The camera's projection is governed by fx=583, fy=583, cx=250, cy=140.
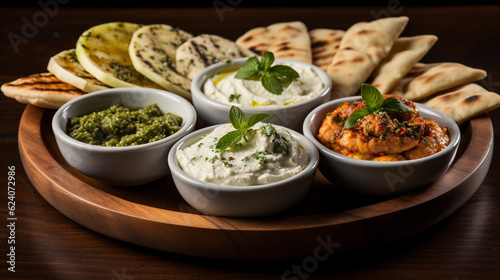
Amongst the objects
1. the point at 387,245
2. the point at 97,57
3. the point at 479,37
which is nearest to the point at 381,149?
the point at 387,245

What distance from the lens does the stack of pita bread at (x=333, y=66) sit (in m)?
4.11

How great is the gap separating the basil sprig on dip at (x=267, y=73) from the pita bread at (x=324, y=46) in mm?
732

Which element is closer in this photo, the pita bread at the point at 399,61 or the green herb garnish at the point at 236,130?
the green herb garnish at the point at 236,130

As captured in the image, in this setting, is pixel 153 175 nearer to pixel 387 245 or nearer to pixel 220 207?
pixel 220 207

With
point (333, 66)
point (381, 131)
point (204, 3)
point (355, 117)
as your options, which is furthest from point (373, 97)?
point (204, 3)

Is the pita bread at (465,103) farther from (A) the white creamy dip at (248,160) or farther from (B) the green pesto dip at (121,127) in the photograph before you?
(B) the green pesto dip at (121,127)

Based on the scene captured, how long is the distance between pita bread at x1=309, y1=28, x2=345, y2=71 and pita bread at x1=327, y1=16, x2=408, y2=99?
13 centimetres

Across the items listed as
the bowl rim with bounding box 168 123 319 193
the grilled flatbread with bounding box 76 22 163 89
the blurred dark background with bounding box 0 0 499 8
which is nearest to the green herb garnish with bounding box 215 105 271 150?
the bowl rim with bounding box 168 123 319 193

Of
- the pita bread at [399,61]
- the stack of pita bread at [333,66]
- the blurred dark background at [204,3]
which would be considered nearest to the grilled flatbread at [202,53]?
the stack of pita bread at [333,66]

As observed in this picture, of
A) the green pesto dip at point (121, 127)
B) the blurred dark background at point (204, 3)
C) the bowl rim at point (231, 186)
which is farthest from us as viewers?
the blurred dark background at point (204, 3)

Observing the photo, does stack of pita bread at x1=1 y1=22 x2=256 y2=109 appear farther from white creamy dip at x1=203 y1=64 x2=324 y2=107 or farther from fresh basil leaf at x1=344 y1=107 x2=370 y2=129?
fresh basil leaf at x1=344 y1=107 x2=370 y2=129

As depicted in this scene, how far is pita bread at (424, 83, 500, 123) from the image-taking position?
3.99 meters

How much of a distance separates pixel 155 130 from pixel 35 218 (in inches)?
34.4

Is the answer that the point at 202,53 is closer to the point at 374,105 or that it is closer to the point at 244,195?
the point at 374,105
